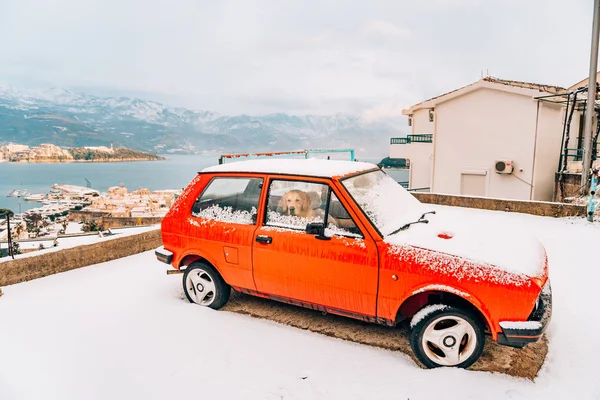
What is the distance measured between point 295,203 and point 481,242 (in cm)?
178

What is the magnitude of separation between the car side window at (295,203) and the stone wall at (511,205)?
8572mm

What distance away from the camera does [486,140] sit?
16.6 metres

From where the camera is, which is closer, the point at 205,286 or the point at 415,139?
the point at 205,286

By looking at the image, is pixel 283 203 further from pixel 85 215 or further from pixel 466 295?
pixel 85 215

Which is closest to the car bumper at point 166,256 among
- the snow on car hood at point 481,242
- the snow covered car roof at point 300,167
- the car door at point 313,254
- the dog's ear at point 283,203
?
the snow covered car roof at point 300,167

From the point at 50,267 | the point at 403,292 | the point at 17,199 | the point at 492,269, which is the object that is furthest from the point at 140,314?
the point at 17,199

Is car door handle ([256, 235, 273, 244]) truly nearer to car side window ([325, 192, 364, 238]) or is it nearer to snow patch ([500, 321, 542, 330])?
car side window ([325, 192, 364, 238])

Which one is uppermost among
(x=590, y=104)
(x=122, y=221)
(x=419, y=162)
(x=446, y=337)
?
(x=590, y=104)

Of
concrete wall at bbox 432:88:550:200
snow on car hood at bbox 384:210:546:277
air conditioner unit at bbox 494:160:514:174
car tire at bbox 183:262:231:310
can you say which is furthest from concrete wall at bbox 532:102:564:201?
car tire at bbox 183:262:231:310

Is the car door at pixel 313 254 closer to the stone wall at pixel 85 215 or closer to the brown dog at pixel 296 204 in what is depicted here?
the brown dog at pixel 296 204

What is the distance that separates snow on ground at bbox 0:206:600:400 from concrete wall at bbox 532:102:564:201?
1269 centimetres

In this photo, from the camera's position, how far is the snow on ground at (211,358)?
285 cm

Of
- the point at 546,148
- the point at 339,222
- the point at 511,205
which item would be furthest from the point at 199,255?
the point at 546,148

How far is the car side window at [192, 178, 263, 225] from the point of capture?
13.2 ft
